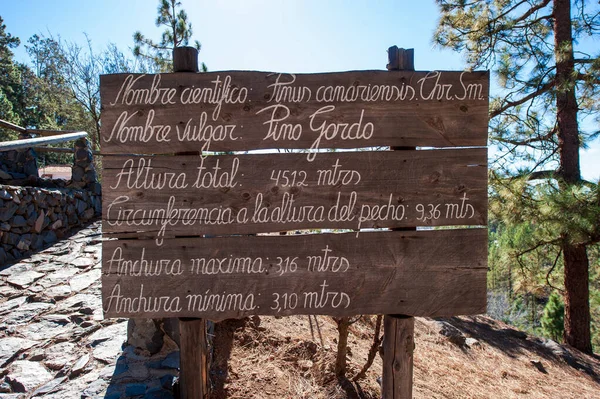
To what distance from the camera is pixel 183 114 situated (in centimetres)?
200

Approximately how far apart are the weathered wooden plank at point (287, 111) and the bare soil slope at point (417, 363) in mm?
1964

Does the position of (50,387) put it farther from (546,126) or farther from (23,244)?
(546,126)

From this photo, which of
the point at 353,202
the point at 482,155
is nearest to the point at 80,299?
the point at 353,202

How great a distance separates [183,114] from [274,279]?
106 cm

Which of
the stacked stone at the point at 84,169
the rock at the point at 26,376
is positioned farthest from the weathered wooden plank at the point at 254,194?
the stacked stone at the point at 84,169

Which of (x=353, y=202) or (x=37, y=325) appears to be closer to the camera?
(x=353, y=202)

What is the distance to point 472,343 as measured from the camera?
5.55 metres

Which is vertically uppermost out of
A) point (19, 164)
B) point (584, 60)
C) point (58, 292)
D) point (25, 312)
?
point (584, 60)

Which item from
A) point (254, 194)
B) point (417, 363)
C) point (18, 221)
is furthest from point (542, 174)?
point (18, 221)

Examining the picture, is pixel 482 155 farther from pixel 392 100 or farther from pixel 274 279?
pixel 274 279

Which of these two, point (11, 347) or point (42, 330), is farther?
point (42, 330)

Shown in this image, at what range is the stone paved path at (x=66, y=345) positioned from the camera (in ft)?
8.18

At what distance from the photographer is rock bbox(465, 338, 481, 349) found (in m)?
5.49

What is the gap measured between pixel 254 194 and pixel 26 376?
2.42 metres
